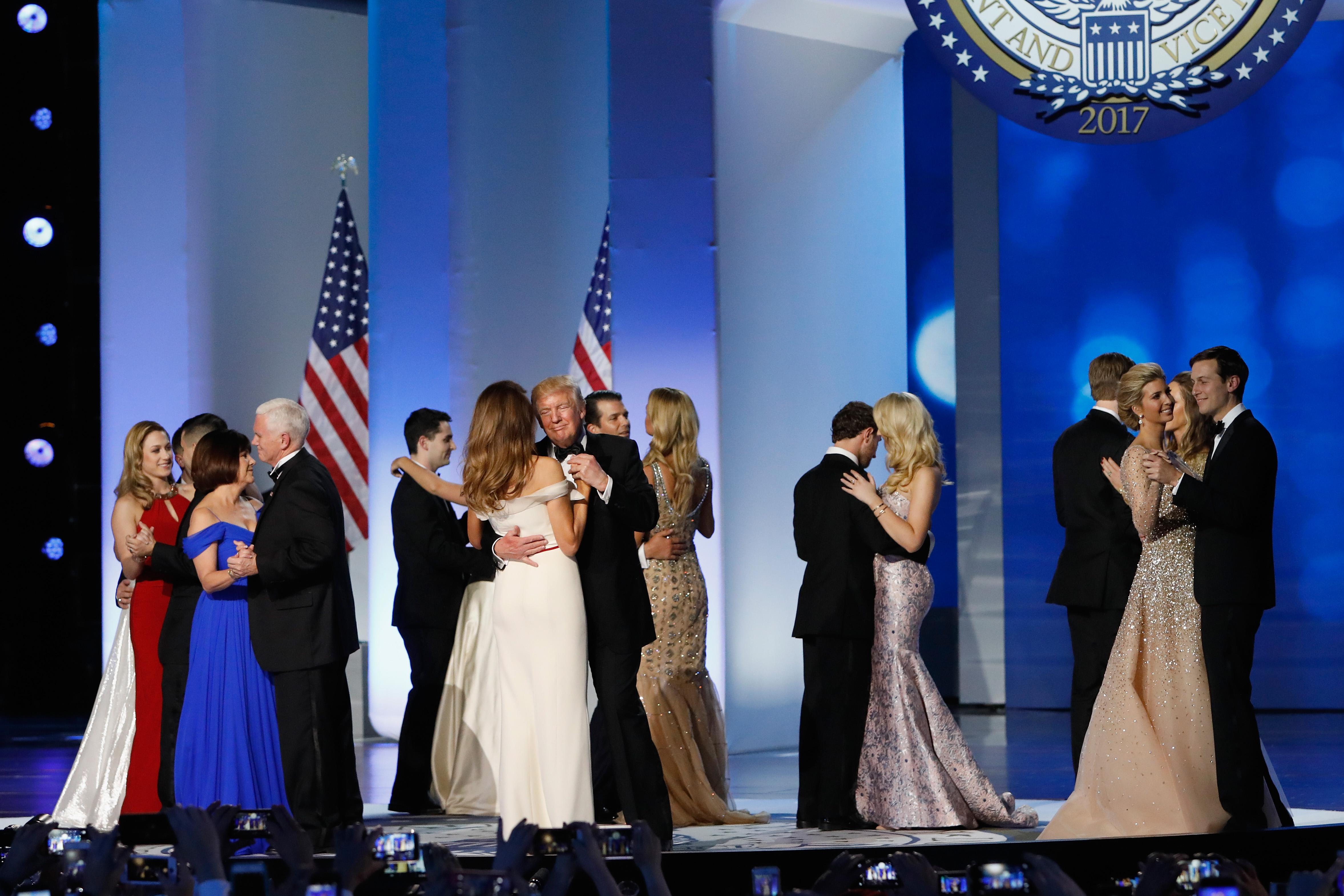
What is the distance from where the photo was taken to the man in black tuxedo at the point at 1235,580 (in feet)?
14.7

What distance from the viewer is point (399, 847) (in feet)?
9.45

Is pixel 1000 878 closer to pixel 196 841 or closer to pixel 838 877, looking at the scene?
pixel 838 877

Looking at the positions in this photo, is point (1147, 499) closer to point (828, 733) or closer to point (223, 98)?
point (828, 733)

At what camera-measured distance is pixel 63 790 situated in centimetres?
555

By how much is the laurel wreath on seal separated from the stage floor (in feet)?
8.66

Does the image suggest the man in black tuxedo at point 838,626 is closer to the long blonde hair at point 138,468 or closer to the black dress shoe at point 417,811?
the black dress shoe at point 417,811

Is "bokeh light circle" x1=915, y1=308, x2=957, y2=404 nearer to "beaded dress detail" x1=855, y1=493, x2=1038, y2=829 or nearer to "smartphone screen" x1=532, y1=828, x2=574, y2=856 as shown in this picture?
"beaded dress detail" x1=855, y1=493, x2=1038, y2=829

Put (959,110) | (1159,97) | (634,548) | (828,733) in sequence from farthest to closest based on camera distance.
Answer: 1. (959,110)
2. (1159,97)
3. (828,733)
4. (634,548)

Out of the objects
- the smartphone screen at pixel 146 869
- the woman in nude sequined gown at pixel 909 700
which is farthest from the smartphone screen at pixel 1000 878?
the woman in nude sequined gown at pixel 909 700

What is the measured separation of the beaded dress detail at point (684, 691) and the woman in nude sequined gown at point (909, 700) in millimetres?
503

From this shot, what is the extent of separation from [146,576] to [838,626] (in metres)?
2.44

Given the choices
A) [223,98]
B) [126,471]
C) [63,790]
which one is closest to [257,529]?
[126,471]

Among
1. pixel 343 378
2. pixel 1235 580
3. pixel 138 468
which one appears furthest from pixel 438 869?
pixel 343 378

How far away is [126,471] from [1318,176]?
6861mm
